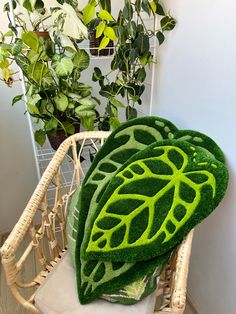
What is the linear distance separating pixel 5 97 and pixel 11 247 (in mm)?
843

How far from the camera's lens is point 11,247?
2.33 ft

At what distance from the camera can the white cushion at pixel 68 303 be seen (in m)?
0.73

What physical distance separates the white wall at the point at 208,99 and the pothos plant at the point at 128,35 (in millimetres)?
78

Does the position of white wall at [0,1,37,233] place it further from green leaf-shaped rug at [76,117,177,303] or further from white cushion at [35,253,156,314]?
white cushion at [35,253,156,314]

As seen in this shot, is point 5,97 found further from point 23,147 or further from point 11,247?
point 11,247

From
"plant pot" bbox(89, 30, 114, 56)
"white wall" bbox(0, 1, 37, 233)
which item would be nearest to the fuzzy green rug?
"plant pot" bbox(89, 30, 114, 56)

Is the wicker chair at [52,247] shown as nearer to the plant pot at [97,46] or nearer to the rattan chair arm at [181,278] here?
the rattan chair arm at [181,278]

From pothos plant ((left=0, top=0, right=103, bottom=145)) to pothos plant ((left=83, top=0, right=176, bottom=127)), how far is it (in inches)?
3.5

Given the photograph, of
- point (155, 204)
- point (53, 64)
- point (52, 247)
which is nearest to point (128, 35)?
point (53, 64)

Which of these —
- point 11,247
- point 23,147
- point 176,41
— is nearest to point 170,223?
point 11,247

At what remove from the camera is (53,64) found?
955 millimetres

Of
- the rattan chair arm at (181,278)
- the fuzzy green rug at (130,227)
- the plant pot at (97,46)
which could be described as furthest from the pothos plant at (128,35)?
the rattan chair arm at (181,278)

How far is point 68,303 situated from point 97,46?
98cm

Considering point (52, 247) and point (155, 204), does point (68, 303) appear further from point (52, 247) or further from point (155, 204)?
point (155, 204)
